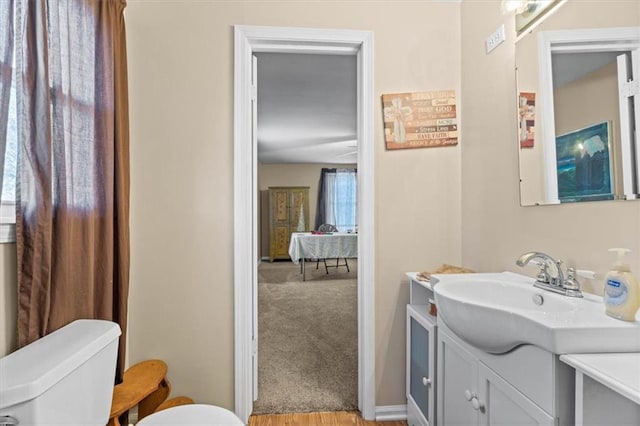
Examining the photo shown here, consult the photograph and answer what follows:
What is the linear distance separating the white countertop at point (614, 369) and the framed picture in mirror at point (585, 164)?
20.8 inches

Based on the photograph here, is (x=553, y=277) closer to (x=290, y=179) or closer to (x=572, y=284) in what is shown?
(x=572, y=284)

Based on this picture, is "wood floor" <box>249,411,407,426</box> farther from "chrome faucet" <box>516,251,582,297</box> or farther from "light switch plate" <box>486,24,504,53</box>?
"light switch plate" <box>486,24,504,53</box>

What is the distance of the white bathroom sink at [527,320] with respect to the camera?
0.77 meters

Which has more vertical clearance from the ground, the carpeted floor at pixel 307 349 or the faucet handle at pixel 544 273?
the faucet handle at pixel 544 273

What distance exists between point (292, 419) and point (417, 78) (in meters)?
2.12

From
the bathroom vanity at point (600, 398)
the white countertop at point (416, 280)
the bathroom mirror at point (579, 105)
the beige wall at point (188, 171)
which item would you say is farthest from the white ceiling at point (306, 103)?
the bathroom vanity at point (600, 398)

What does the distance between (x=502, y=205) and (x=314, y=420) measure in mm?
1567

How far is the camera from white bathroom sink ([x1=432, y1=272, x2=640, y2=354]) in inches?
30.4

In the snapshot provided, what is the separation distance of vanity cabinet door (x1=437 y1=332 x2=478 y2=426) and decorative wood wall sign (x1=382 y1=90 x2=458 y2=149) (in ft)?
3.51

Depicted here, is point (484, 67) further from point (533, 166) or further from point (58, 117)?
point (58, 117)

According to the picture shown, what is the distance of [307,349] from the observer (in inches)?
106

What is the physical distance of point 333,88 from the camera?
3426mm

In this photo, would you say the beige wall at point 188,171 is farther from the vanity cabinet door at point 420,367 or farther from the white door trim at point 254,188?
the vanity cabinet door at point 420,367

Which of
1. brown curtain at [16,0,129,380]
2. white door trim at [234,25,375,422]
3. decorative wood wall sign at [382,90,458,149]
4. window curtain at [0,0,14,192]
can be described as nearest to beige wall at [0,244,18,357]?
brown curtain at [16,0,129,380]
